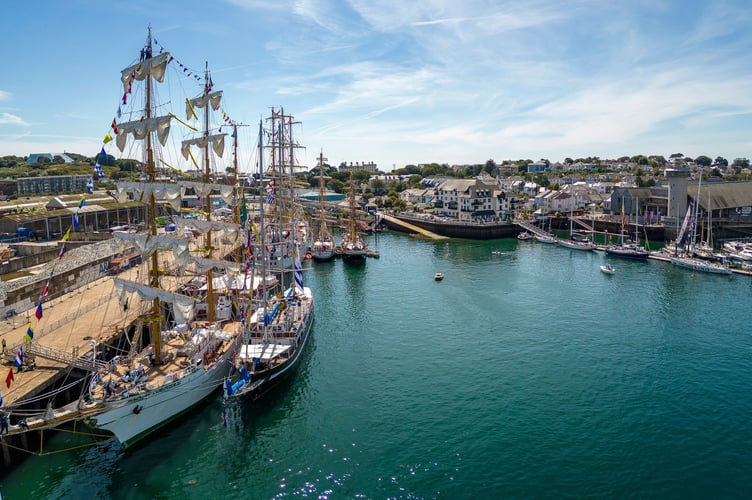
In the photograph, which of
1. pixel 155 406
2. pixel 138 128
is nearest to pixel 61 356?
pixel 155 406

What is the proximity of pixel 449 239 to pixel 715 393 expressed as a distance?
239ft

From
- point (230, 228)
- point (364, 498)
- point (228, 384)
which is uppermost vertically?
point (230, 228)

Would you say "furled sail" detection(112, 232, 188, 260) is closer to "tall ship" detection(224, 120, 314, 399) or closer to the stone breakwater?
the stone breakwater

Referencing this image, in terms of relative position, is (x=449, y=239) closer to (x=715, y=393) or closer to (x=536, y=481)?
(x=715, y=393)

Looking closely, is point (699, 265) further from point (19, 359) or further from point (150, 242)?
point (19, 359)

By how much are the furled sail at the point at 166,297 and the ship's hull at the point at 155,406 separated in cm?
380

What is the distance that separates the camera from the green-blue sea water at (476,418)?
79.6ft

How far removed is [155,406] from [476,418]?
18650mm

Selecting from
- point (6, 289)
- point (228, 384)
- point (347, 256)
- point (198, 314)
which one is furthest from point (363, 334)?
point (347, 256)

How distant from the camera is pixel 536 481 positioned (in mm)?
24391

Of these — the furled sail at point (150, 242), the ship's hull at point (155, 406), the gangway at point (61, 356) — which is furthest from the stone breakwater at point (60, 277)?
the ship's hull at point (155, 406)

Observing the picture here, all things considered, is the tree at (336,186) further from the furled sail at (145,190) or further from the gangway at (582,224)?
the furled sail at (145,190)

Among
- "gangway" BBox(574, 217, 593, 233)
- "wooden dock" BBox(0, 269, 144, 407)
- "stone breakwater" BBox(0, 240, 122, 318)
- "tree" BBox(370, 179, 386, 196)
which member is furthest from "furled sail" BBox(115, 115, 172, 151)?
"tree" BBox(370, 179, 386, 196)

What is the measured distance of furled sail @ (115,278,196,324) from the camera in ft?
103
